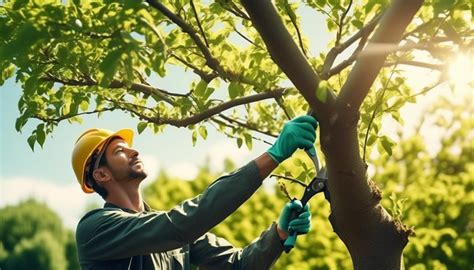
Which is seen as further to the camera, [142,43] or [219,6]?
[219,6]

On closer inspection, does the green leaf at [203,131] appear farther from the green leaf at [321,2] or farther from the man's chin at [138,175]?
the green leaf at [321,2]

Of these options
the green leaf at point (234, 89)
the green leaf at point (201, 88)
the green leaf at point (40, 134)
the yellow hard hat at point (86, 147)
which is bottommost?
the green leaf at point (234, 89)

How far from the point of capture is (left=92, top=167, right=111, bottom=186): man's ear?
483 cm

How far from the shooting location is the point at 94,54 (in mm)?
4414

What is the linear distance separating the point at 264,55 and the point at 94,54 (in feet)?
3.49

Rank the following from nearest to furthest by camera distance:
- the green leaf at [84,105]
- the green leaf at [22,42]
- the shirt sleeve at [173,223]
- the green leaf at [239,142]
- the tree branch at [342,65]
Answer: the green leaf at [22,42]
the shirt sleeve at [173,223]
the tree branch at [342,65]
the green leaf at [84,105]
the green leaf at [239,142]

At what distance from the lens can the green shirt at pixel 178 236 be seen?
3.77 metres

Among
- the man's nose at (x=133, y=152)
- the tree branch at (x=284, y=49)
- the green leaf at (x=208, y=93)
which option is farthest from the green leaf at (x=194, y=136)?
the tree branch at (x=284, y=49)

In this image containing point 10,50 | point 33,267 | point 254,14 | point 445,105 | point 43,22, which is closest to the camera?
point 10,50

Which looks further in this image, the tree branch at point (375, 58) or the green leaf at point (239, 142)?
the green leaf at point (239, 142)

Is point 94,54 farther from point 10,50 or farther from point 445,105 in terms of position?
point 445,105

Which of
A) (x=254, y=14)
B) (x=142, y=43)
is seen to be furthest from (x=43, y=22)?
(x=254, y=14)

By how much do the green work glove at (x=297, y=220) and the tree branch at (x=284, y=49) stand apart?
0.67 meters

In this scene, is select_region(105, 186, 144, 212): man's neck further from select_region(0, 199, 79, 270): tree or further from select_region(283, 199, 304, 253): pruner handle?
select_region(0, 199, 79, 270): tree
